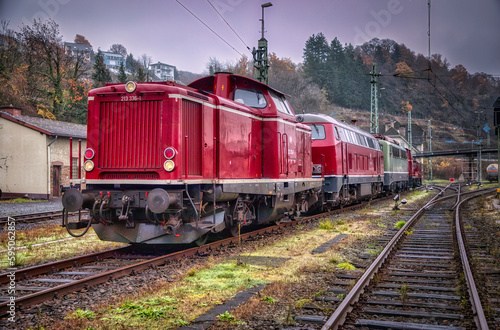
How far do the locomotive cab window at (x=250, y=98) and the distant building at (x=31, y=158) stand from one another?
17895mm

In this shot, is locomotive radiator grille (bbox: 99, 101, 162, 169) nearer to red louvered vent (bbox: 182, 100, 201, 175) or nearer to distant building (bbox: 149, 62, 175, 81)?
red louvered vent (bbox: 182, 100, 201, 175)

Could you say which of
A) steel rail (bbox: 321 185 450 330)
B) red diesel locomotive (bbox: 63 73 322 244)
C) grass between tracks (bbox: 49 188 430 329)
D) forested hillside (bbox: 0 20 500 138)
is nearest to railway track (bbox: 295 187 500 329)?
steel rail (bbox: 321 185 450 330)

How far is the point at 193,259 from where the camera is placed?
8.07 meters

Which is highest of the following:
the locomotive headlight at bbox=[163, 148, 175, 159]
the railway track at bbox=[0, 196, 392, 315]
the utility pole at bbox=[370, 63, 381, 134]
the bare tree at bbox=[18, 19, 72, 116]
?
the bare tree at bbox=[18, 19, 72, 116]

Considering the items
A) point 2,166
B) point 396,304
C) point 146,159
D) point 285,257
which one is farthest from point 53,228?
point 2,166

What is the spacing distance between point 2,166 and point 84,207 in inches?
882

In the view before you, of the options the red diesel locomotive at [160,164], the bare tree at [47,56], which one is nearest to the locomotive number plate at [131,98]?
the red diesel locomotive at [160,164]

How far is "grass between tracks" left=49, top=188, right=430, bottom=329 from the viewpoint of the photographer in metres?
4.71

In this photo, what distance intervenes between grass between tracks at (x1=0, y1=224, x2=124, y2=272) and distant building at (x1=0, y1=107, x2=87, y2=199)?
15073 millimetres

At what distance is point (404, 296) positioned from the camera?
5.66m

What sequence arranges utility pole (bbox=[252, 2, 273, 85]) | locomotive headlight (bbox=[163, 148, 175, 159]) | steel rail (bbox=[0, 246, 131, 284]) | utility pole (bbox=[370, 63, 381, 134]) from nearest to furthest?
steel rail (bbox=[0, 246, 131, 284])
locomotive headlight (bbox=[163, 148, 175, 159])
utility pole (bbox=[252, 2, 273, 85])
utility pole (bbox=[370, 63, 381, 134])

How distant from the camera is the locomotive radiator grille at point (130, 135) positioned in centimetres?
780

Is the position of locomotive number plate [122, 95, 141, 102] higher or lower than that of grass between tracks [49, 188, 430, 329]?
higher

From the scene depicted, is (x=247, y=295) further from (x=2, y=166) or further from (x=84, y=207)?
(x=2, y=166)
